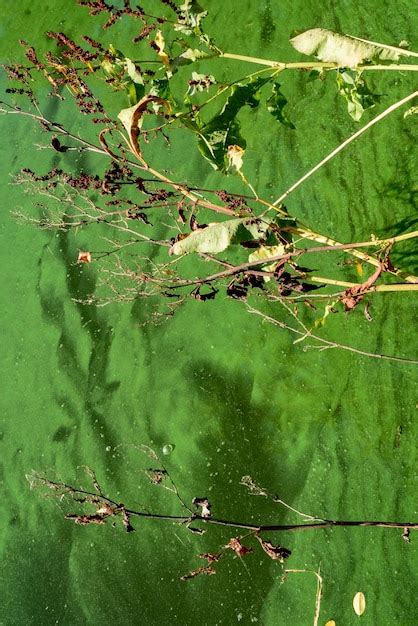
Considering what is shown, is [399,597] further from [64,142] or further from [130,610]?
[64,142]

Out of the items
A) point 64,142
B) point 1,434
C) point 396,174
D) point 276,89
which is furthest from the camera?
point 64,142

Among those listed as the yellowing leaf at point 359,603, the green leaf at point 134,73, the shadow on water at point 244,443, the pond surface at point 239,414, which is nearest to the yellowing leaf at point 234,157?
the green leaf at point 134,73

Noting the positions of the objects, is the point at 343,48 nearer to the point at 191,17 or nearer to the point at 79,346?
the point at 191,17

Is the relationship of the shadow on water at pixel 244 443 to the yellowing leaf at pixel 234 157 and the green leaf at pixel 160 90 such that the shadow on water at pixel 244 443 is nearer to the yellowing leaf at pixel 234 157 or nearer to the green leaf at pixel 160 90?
the yellowing leaf at pixel 234 157

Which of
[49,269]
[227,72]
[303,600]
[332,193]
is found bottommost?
[303,600]

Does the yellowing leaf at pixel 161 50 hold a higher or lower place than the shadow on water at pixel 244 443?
higher

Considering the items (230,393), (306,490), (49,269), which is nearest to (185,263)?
(230,393)

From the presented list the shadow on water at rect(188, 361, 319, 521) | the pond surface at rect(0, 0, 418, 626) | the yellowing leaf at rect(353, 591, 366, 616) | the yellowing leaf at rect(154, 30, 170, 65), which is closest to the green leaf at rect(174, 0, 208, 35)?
the yellowing leaf at rect(154, 30, 170, 65)
